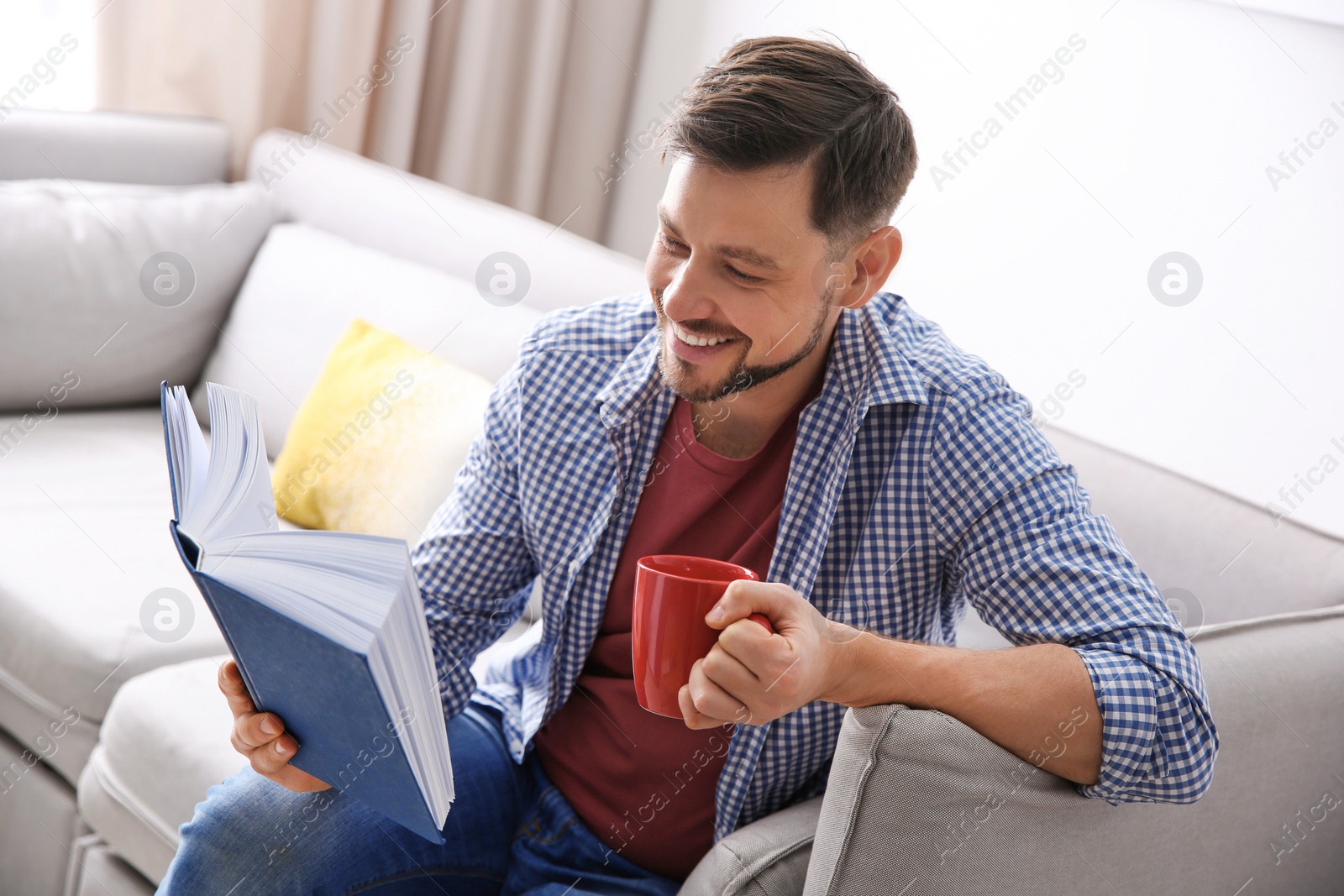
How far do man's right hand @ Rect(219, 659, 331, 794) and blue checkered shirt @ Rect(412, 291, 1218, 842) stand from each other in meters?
0.24

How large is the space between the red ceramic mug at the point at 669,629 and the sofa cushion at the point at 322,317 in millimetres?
1035

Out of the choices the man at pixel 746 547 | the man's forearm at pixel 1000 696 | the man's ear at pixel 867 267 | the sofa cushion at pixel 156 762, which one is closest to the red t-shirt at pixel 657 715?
the man at pixel 746 547

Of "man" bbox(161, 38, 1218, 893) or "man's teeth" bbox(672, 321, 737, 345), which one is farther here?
"man's teeth" bbox(672, 321, 737, 345)

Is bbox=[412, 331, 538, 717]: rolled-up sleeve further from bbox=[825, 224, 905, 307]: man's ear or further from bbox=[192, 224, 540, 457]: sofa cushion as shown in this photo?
bbox=[192, 224, 540, 457]: sofa cushion

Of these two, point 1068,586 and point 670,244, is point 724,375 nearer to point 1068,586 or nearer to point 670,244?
point 670,244

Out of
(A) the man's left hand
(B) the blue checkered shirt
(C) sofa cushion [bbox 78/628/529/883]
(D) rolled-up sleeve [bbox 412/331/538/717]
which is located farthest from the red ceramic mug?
(C) sofa cushion [bbox 78/628/529/883]

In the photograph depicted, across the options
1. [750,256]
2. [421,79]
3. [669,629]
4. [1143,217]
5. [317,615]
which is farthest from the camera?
[421,79]

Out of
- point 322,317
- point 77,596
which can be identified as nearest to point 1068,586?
point 77,596

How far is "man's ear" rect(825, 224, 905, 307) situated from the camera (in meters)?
1.15

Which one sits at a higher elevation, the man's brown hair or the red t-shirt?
the man's brown hair

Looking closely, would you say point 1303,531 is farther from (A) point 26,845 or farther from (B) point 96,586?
(A) point 26,845

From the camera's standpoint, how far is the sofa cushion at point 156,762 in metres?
1.32

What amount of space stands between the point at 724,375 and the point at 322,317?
1.18 meters

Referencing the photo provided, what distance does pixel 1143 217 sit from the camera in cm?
206
